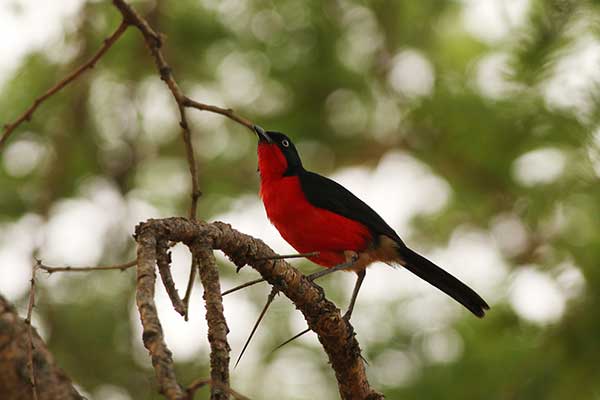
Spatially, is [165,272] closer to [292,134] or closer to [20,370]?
[20,370]

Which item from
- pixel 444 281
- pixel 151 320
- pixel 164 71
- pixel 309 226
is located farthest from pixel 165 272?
pixel 444 281

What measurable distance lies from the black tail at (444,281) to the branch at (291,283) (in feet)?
4.93

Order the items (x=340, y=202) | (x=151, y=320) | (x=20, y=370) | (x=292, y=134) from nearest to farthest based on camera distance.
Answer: (x=151, y=320) → (x=20, y=370) → (x=340, y=202) → (x=292, y=134)

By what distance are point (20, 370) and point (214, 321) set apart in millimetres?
527

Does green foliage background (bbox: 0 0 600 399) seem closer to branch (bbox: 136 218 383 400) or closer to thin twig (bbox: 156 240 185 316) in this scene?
branch (bbox: 136 218 383 400)

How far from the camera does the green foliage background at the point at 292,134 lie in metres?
5.14

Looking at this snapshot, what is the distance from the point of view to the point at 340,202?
4.72 metres

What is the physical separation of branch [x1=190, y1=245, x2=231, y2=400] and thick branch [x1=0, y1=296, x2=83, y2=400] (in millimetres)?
361

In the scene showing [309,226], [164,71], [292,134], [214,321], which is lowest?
[214,321]

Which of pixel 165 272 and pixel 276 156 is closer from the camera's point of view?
pixel 165 272

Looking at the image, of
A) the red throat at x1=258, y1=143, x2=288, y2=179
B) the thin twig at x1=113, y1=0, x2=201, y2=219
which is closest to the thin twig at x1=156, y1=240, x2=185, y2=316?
the thin twig at x1=113, y1=0, x2=201, y2=219

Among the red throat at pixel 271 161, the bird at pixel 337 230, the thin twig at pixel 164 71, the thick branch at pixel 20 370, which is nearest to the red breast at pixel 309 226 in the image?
the bird at pixel 337 230

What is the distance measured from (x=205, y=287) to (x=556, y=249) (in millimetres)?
3129

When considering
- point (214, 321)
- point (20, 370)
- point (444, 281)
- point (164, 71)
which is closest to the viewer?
point (20, 370)
